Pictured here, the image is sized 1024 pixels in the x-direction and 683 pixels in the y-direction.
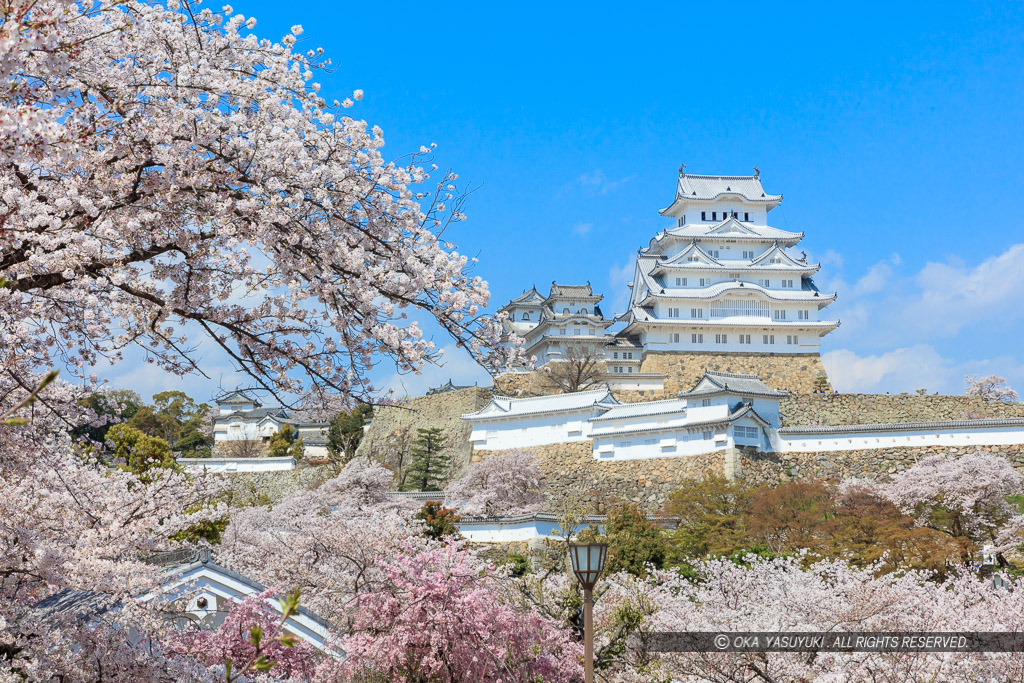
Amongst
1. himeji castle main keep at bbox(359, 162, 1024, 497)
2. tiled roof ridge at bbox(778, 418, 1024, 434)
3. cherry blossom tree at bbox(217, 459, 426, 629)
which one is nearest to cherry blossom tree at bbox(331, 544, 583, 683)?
cherry blossom tree at bbox(217, 459, 426, 629)

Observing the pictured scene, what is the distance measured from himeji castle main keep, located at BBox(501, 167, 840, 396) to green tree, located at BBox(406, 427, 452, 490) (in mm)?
6149

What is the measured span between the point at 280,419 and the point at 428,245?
45.9 m

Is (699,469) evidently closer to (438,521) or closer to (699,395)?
(699,395)

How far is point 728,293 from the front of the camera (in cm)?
3647

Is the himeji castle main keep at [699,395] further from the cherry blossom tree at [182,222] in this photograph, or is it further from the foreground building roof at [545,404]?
the cherry blossom tree at [182,222]

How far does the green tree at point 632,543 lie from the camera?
56.5ft

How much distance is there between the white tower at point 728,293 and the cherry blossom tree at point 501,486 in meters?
11.1

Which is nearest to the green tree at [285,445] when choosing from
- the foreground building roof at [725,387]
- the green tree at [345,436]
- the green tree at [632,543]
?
the green tree at [345,436]

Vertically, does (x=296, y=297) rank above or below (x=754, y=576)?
above

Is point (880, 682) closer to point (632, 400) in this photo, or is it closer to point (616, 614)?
point (616, 614)

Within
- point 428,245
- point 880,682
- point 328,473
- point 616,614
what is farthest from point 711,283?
point 428,245

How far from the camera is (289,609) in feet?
7.56

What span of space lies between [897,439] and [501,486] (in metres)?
10.9

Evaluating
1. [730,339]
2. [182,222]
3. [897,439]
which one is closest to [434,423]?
[730,339]
